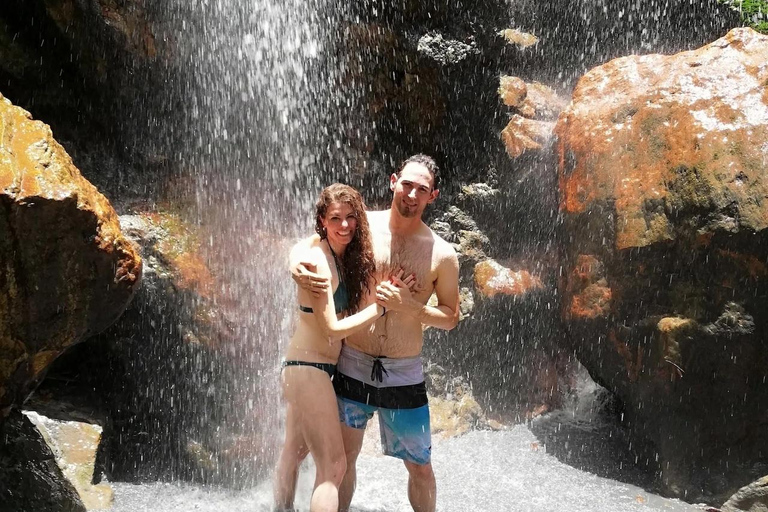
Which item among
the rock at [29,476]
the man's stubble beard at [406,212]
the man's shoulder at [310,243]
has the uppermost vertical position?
the man's stubble beard at [406,212]

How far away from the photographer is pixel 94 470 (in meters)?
4.70

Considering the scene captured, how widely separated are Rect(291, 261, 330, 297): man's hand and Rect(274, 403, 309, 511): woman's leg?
0.68 m

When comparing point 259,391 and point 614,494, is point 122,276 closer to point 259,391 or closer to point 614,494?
point 259,391

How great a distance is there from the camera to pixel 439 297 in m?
3.59

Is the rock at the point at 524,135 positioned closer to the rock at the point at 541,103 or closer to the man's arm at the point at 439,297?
the rock at the point at 541,103

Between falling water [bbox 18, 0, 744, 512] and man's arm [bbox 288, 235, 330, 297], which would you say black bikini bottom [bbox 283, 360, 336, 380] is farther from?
falling water [bbox 18, 0, 744, 512]

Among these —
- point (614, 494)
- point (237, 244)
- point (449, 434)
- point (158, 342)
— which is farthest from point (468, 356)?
point (158, 342)

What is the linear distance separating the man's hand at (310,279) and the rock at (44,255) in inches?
38.4

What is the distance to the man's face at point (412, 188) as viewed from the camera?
343 centimetres

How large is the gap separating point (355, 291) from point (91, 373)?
3.16 meters

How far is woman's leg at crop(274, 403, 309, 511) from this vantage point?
3518mm

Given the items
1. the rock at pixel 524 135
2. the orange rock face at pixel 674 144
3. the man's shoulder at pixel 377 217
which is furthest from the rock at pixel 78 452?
the rock at pixel 524 135

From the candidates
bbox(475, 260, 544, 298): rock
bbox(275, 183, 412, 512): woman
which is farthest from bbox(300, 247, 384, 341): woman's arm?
bbox(475, 260, 544, 298): rock

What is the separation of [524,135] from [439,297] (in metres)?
3.56
